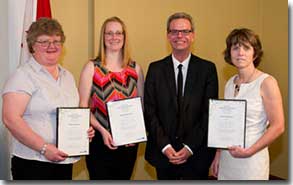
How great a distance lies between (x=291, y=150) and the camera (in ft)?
6.64

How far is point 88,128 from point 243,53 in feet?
2.65

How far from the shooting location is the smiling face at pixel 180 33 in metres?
2.00

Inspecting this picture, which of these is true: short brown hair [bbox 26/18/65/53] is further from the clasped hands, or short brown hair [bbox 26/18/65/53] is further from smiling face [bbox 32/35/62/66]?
the clasped hands

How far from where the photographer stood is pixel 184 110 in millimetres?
2012

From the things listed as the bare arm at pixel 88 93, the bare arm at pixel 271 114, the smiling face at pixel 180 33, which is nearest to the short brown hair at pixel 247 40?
the bare arm at pixel 271 114

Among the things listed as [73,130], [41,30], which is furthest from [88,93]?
[41,30]

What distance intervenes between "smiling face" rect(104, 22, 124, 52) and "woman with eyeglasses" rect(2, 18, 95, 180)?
11.1 inches

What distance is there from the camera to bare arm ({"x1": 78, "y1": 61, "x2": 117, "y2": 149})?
1.98m

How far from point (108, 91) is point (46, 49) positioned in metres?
0.39

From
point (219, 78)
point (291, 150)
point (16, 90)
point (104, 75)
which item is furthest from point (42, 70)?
point (291, 150)

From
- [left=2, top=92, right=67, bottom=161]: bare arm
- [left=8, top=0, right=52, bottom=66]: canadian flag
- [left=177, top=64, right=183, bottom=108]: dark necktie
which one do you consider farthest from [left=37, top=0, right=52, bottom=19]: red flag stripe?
[left=177, top=64, right=183, bottom=108]: dark necktie

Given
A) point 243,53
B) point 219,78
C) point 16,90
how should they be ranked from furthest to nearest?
point 219,78, point 243,53, point 16,90

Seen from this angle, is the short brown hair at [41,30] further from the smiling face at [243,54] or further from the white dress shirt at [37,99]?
the smiling face at [243,54]

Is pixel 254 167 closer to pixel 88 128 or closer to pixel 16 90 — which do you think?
pixel 88 128
